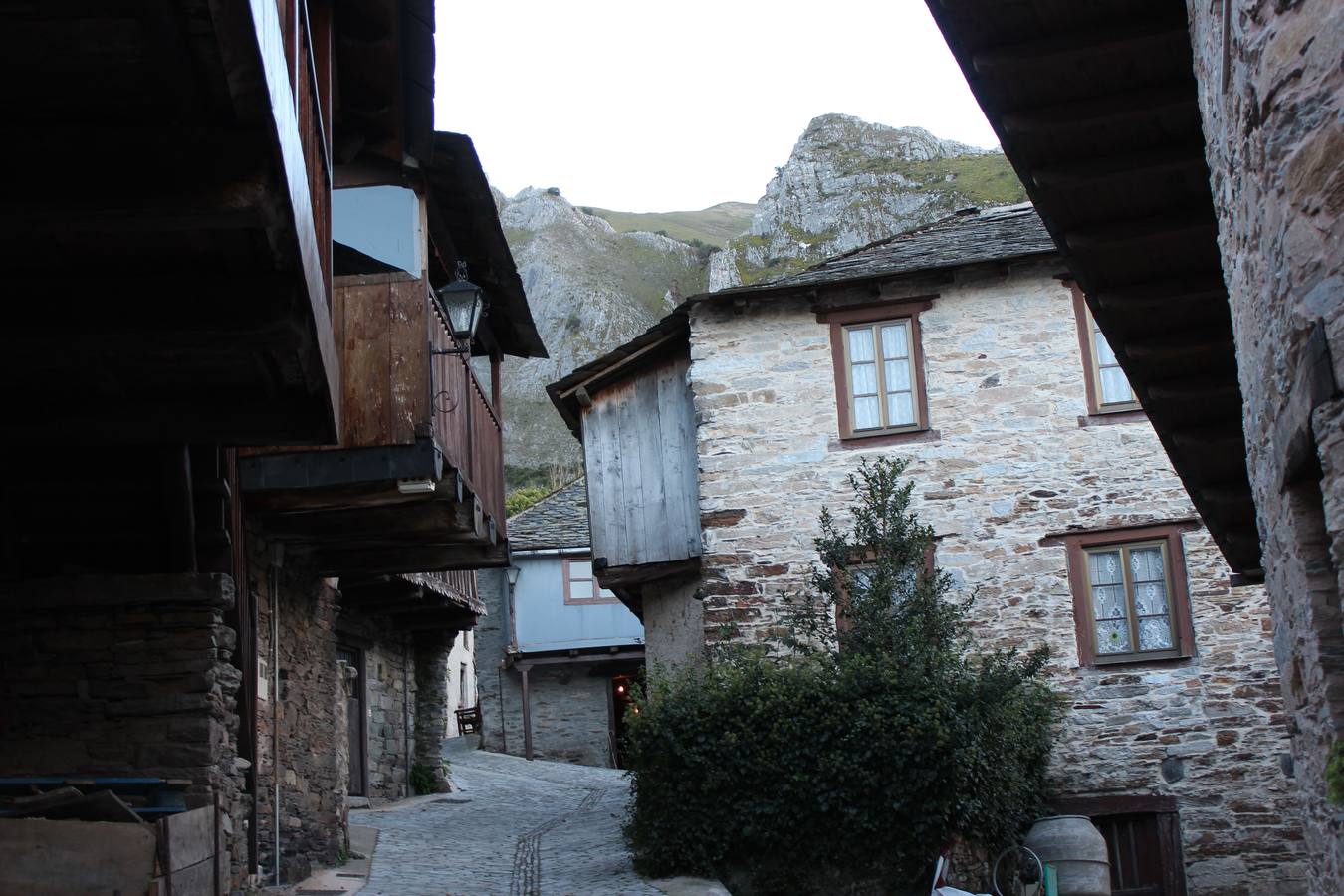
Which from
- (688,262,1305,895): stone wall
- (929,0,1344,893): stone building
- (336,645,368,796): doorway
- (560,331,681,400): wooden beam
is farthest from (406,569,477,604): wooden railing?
(929,0,1344,893): stone building

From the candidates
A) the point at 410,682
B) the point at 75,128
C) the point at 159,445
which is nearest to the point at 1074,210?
the point at 75,128

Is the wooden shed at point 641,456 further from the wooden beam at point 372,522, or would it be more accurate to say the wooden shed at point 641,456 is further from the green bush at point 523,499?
the green bush at point 523,499

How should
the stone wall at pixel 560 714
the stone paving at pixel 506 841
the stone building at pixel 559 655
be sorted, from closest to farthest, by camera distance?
the stone paving at pixel 506 841 → the stone building at pixel 559 655 → the stone wall at pixel 560 714

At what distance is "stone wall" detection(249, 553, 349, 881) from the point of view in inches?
380

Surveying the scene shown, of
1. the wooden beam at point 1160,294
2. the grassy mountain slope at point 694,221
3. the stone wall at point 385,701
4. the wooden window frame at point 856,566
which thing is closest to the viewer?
the wooden beam at point 1160,294

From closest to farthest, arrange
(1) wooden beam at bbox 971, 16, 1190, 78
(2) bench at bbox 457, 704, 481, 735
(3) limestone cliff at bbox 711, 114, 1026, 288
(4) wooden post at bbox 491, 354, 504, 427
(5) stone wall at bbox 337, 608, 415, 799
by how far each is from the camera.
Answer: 1. (1) wooden beam at bbox 971, 16, 1190, 78
2. (4) wooden post at bbox 491, 354, 504, 427
3. (5) stone wall at bbox 337, 608, 415, 799
4. (2) bench at bbox 457, 704, 481, 735
5. (3) limestone cliff at bbox 711, 114, 1026, 288

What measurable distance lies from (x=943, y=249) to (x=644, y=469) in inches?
159

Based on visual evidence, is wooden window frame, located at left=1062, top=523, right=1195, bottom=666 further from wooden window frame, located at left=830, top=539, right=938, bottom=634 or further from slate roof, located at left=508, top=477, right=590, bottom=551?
slate roof, located at left=508, top=477, right=590, bottom=551

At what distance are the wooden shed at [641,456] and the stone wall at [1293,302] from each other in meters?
10.9

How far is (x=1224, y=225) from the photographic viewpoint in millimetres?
4172

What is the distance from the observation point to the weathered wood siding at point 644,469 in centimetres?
1510

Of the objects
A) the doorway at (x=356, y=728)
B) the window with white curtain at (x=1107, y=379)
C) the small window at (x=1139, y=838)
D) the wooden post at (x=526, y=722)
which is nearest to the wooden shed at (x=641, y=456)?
the doorway at (x=356, y=728)

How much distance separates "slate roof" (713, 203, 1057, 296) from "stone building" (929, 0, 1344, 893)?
7.97 meters

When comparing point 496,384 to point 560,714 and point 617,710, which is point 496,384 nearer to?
point 560,714
